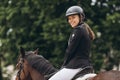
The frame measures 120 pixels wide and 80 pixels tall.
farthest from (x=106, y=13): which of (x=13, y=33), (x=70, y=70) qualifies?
(x=70, y=70)

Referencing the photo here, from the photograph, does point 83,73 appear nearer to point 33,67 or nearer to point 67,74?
point 67,74

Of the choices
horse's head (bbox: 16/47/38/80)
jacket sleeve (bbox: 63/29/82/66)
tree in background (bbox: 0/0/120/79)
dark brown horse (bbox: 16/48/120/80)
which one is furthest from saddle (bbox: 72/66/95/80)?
tree in background (bbox: 0/0/120/79)

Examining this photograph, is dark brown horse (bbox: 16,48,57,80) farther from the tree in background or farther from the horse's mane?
the tree in background

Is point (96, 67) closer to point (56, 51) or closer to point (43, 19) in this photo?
point (56, 51)

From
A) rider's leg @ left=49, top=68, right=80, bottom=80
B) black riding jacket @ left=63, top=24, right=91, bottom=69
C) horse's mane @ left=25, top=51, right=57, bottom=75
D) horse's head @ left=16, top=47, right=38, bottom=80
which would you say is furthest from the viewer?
horse's head @ left=16, top=47, right=38, bottom=80

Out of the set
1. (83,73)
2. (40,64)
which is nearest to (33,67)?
(40,64)

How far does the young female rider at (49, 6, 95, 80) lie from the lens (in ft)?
27.4

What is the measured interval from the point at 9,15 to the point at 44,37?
8.67 ft

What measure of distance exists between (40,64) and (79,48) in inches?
40.3

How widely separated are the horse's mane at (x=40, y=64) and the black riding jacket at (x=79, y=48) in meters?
0.66

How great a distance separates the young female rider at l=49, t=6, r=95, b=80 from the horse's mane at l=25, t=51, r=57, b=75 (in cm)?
51

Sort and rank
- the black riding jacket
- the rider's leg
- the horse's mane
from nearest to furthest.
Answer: the black riding jacket < the rider's leg < the horse's mane

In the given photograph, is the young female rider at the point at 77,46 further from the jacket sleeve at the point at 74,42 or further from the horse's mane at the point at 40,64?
the horse's mane at the point at 40,64

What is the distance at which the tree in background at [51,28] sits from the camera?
2494 centimetres
